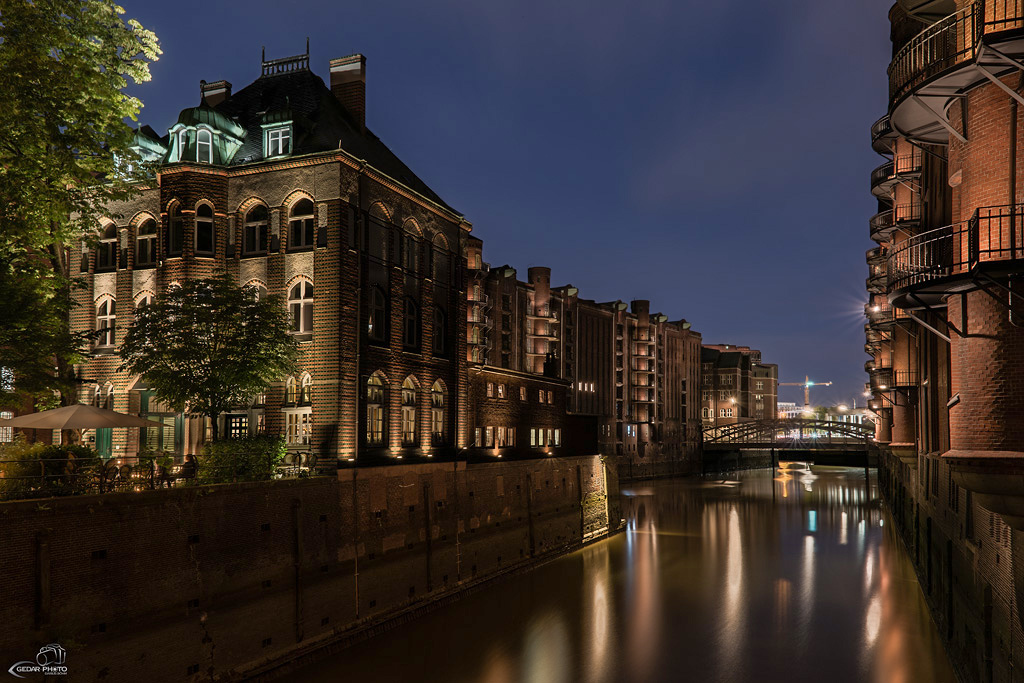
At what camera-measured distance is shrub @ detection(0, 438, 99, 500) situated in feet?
55.2

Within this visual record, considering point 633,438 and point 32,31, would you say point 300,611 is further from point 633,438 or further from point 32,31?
point 633,438

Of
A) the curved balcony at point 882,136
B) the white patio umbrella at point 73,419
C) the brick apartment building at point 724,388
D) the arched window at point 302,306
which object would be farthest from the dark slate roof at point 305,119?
the brick apartment building at point 724,388

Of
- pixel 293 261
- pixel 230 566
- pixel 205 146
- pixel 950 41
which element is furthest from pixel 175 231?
pixel 950 41

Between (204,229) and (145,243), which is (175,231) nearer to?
(204,229)

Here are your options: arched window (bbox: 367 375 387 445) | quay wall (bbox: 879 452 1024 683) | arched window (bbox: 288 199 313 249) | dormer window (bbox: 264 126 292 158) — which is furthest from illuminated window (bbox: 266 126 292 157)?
quay wall (bbox: 879 452 1024 683)

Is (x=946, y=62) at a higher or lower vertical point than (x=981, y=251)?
higher

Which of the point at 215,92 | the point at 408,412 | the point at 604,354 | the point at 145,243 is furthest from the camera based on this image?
the point at 604,354

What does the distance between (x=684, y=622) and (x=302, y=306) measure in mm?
18680

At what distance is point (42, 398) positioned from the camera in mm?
24016

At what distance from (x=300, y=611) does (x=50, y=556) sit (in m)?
8.18

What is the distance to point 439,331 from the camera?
3503 cm

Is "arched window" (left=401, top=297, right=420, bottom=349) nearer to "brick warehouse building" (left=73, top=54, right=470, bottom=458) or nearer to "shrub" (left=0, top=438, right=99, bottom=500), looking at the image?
"brick warehouse building" (left=73, top=54, right=470, bottom=458)

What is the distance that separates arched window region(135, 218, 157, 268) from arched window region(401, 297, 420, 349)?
9.98 m

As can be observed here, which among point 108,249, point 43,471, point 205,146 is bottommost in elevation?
point 43,471
